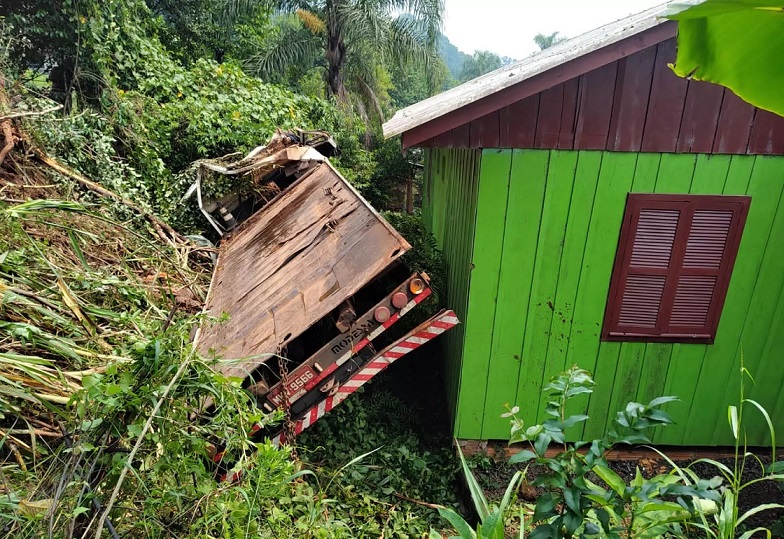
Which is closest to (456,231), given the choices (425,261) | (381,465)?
(425,261)

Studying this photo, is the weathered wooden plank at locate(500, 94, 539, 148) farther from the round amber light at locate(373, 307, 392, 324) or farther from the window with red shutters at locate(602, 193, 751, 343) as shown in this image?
the round amber light at locate(373, 307, 392, 324)

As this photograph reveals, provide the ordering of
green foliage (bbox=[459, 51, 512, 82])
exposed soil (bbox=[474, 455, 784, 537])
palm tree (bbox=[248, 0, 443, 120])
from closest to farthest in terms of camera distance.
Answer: exposed soil (bbox=[474, 455, 784, 537]), palm tree (bbox=[248, 0, 443, 120]), green foliage (bbox=[459, 51, 512, 82])

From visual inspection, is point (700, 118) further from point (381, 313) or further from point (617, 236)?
point (381, 313)

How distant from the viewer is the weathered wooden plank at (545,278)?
3.38m

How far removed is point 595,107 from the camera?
3.22 m

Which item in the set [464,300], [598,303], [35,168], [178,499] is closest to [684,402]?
[598,303]

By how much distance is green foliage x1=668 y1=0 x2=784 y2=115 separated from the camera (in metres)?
1.40

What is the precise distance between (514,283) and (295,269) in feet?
6.13

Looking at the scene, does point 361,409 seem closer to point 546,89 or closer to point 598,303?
point 598,303

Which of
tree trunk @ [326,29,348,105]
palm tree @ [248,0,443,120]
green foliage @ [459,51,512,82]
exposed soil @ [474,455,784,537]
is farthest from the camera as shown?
green foliage @ [459,51,512,82]

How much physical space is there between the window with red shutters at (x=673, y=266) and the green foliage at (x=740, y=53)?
2026 millimetres

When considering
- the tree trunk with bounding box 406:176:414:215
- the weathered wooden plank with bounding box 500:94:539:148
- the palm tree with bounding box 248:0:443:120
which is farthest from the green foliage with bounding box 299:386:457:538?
the palm tree with bounding box 248:0:443:120

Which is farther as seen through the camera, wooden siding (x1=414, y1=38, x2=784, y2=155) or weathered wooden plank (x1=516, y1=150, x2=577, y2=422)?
weathered wooden plank (x1=516, y1=150, x2=577, y2=422)

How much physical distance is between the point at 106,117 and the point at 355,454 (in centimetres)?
504
